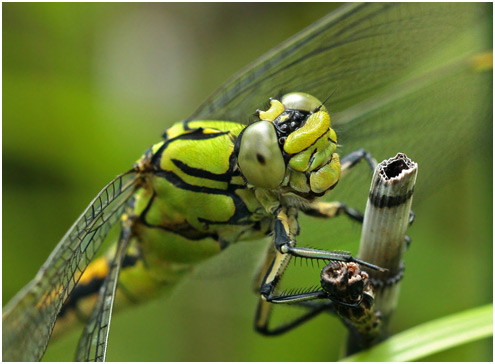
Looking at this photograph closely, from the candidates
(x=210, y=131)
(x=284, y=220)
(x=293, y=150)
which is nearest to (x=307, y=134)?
(x=293, y=150)

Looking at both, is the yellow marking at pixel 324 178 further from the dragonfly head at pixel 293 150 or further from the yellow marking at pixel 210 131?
Result: the yellow marking at pixel 210 131

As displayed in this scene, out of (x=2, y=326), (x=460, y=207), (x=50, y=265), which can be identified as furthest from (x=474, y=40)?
(x=2, y=326)

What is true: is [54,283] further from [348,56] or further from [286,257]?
[348,56]

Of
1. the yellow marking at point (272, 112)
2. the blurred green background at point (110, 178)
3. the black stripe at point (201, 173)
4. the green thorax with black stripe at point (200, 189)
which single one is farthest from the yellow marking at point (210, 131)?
the blurred green background at point (110, 178)

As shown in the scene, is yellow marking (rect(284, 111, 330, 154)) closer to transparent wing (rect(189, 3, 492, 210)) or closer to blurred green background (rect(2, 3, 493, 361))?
transparent wing (rect(189, 3, 492, 210))

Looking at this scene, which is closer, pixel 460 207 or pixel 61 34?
pixel 460 207

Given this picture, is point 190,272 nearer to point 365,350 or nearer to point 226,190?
point 226,190
